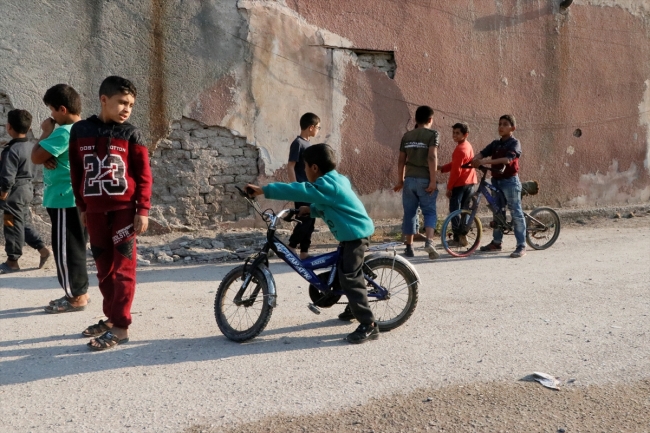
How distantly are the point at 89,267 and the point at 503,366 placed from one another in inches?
202

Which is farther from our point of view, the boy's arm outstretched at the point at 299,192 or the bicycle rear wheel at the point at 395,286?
the bicycle rear wheel at the point at 395,286

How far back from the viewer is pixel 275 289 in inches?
185

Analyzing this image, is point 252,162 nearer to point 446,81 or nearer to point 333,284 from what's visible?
point 446,81

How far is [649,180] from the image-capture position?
1305 cm

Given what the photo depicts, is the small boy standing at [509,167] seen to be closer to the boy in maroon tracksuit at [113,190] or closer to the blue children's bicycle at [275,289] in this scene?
the blue children's bicycle at [275,289]

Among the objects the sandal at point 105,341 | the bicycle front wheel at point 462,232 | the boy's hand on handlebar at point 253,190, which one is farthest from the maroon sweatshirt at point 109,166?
the bicycle front wheel at point 462,232

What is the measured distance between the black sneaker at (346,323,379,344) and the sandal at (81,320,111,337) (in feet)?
5.63

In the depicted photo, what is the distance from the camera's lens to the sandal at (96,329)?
4801mm

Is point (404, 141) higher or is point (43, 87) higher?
point (43, 87)

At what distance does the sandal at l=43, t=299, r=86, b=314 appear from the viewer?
548 cm

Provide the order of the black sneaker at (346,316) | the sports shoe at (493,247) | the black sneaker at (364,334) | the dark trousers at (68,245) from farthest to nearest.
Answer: the sports shoe at (493,247) < the dark trousers at (68,245) < the black sneaker at (346,316) < the black sneaker at (364,334)

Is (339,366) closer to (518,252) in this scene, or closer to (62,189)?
(62,189)

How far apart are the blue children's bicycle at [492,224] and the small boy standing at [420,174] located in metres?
0.33

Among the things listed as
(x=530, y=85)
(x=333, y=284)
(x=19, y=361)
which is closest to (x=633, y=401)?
(x=333, y=284)
